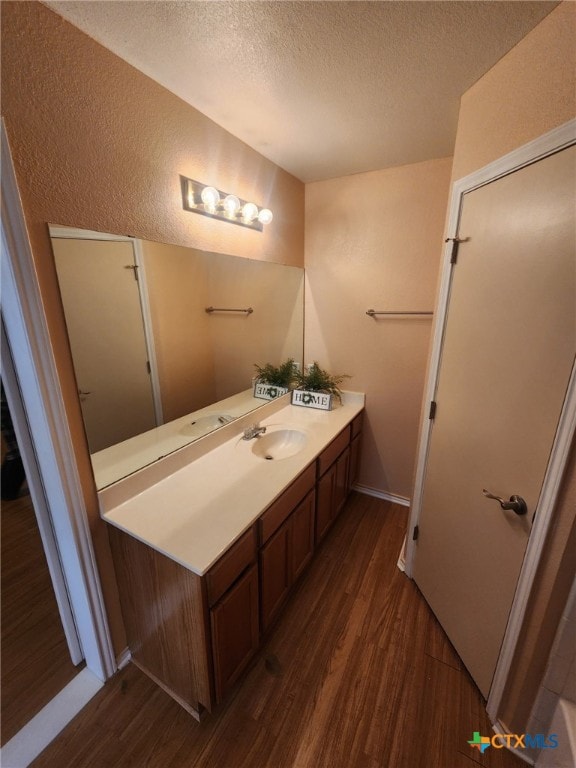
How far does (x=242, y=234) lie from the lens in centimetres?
176

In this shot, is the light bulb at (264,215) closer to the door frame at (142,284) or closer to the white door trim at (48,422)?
the door frame at (142,284)

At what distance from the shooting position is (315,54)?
3.52 feet

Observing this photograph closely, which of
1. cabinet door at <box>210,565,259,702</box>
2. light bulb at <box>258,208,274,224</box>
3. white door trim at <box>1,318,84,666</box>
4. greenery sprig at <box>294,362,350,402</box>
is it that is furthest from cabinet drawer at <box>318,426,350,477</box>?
light bulb at <box>258,208,274,224</box>

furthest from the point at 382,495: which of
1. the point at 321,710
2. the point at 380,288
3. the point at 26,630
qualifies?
the point at 26,630

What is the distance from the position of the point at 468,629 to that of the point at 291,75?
2.39 meters

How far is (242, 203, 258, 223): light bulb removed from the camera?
1657 millimetres

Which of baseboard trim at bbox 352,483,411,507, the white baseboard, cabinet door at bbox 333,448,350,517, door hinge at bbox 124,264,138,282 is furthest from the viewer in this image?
baseboard trim at bbox 352,483,411,507

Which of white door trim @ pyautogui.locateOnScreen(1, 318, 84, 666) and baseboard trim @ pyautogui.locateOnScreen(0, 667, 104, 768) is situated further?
baseboard trim @ pyautogui.locateOnScreen(0, 667, 104, 768)

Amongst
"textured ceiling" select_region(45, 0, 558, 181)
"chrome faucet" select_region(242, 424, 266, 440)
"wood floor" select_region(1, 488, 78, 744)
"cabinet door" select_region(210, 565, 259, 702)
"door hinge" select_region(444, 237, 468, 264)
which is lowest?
"wood floor" select_region(1, 488, 78, 744)

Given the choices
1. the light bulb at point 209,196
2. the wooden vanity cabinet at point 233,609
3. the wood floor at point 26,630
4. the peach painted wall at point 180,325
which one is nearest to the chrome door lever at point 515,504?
the wooden vanity cabinet at point 233,609

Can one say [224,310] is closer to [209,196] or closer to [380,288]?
[209,196]

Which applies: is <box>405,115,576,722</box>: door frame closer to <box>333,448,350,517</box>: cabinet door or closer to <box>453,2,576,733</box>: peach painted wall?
<box>453,2,576,733</box>: peach painted wall

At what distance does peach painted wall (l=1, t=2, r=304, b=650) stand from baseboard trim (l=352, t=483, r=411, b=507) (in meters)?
1.88

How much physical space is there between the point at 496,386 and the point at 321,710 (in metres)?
1.47
